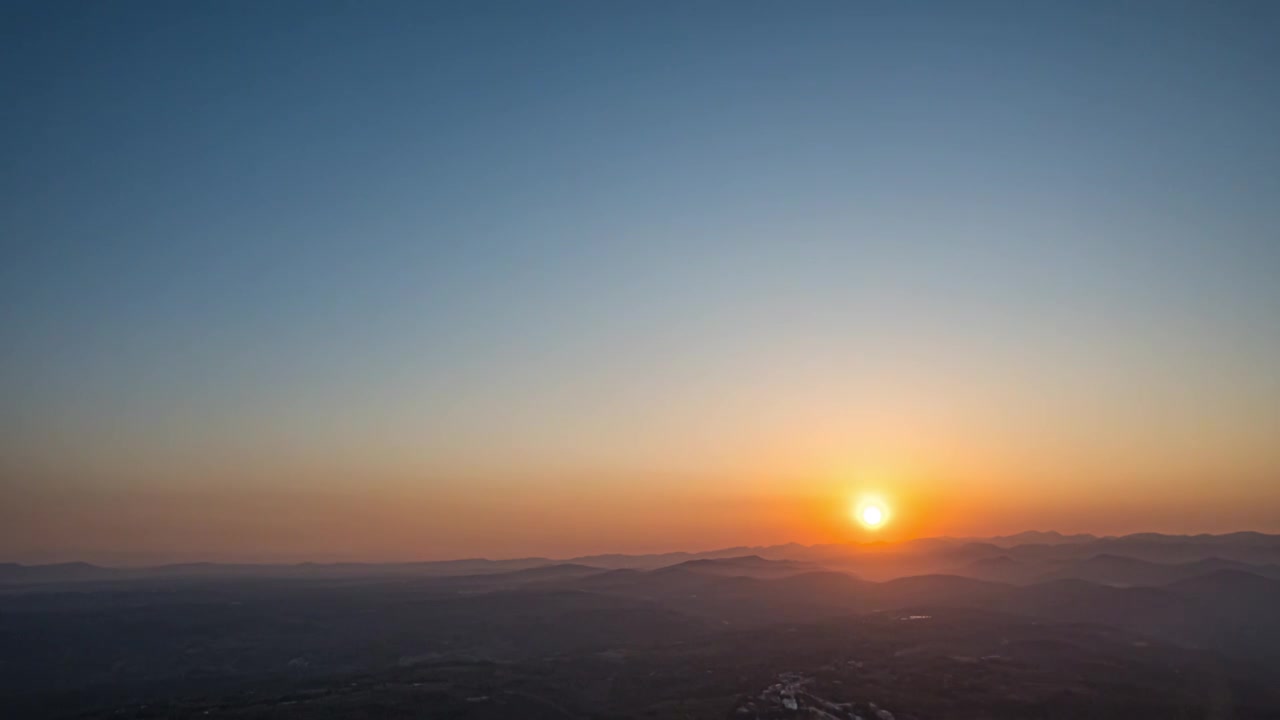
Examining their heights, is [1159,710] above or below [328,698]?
below

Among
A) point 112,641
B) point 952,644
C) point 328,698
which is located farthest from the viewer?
point 112,641

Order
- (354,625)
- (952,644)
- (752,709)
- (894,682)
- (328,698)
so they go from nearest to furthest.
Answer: (752,709) → (328,698) → (894,682) → (952,644) → (354,625)

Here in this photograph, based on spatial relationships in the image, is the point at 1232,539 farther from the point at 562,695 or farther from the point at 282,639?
the point at 282,639

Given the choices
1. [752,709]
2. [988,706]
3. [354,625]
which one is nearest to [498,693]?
[752,709]

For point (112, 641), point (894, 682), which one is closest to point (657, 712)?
point (894, 682)

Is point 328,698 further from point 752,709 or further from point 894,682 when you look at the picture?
point 894,682

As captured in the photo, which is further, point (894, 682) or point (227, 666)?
point (227, 666)
